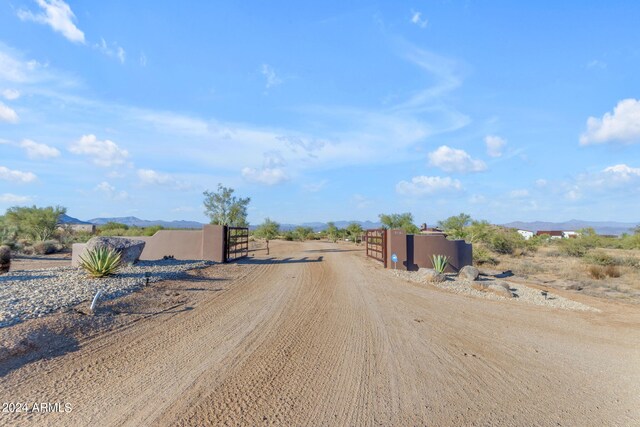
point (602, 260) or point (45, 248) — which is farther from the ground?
point (45, 248)

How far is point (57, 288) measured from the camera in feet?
31.6

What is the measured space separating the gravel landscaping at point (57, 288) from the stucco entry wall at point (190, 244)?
622 centimetres

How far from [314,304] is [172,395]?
6006 millimetres

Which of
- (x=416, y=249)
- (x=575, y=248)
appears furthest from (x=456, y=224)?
(x=416, y=249)

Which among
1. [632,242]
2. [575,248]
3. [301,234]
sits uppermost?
[301,234]

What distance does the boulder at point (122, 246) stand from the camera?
13.4 meters

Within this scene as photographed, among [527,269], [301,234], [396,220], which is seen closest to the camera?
[527,269]

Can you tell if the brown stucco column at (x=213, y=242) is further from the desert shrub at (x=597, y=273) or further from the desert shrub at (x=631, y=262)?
the desert shrub at (x=631, y=262)

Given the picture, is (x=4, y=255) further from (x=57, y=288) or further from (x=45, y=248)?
(x=45, y=248)

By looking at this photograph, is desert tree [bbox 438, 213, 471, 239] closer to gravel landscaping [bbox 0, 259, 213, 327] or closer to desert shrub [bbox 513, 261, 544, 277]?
desert shrub [bbox 513, 261, 544, 277]

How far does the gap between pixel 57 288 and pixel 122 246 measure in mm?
4971

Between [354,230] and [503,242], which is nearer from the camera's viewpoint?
[503,242]

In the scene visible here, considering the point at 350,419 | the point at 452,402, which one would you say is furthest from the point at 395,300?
the point at 350,419

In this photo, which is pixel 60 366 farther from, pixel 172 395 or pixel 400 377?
pixel 400 377
